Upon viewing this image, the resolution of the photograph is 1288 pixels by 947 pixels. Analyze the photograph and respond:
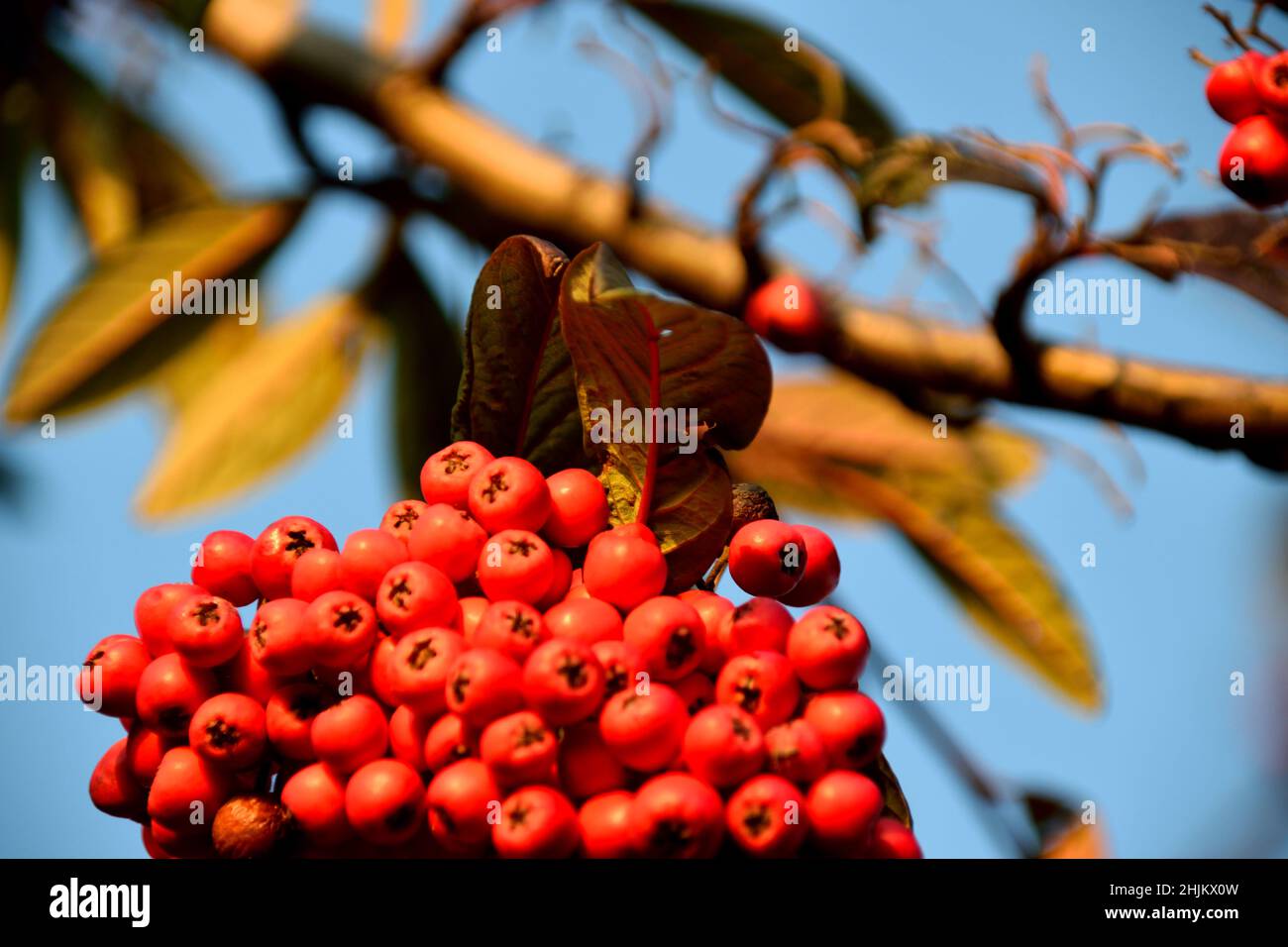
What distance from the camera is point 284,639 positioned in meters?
1.19

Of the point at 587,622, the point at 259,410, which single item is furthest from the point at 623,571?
the point at 259,410

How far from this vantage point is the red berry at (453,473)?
1275mm

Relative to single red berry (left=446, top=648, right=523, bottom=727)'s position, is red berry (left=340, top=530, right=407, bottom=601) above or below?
above

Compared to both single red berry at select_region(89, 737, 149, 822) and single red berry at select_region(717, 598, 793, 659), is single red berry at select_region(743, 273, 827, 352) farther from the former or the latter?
single red berry at select_region(89, 737, 149, 822)

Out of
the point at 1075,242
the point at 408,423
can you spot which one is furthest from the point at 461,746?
the point at 408,423

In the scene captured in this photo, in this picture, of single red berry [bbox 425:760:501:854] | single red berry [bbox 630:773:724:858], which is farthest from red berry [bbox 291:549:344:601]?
single red berry [bbox 630:773:724:858]

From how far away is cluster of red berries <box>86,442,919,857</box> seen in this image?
3.65 feet

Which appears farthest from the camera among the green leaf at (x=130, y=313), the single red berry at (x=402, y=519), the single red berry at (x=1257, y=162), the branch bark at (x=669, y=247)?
the green leaf at (x=130, y=313)

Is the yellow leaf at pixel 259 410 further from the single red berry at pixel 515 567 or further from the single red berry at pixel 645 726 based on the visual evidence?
the single red berry at pixel 645 726

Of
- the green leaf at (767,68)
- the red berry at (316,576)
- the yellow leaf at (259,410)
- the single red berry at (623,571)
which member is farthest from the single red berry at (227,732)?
the green leaf at (767,68)

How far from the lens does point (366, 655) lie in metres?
1.21

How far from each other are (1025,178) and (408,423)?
4.75ft

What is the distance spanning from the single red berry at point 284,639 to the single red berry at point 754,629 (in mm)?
360
